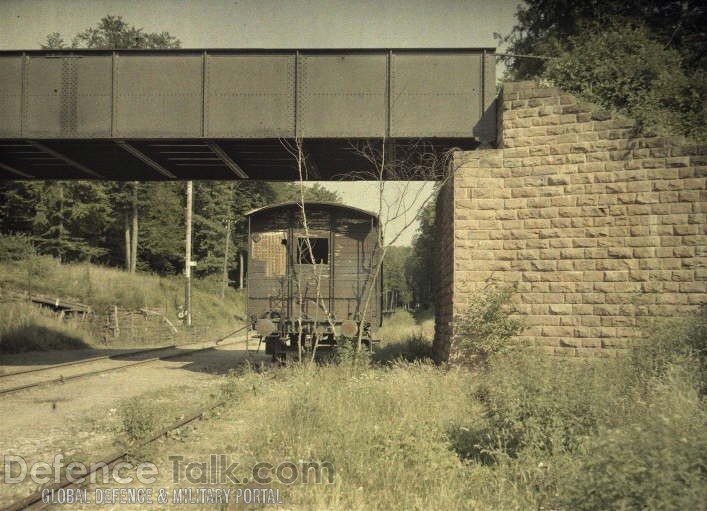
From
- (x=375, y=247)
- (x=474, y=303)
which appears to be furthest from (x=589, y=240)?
(x=375, y=247)

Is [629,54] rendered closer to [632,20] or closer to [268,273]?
[632,20]

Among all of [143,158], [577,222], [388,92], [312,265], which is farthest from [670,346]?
[143,158]

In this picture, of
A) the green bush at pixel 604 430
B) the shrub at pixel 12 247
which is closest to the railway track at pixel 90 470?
the green bush at pixel 604 430

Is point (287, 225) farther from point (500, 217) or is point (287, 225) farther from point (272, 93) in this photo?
point (500, 217)

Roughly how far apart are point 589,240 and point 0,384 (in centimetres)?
1253

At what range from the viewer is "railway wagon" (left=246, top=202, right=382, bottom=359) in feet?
47.2

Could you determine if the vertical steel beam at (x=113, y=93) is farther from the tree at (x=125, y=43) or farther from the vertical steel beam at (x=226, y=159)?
the tree at (x=125, y=43)

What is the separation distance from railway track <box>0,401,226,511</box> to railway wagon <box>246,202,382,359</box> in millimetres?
5593

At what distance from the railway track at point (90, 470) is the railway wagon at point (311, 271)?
559cm

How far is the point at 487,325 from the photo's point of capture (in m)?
10.1

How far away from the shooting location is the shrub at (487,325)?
10.1m

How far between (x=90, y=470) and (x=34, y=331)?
61.9ft

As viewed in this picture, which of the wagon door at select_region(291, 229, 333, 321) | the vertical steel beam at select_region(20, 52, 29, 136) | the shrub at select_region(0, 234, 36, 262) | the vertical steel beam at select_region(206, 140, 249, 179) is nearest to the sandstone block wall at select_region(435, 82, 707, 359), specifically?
the wagon door at select_region(291, 229, 333, 321)

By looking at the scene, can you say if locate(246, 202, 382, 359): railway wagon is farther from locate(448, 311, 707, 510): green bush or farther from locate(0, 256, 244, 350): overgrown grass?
locate(0, 256, 244, 350): overgrown grass
